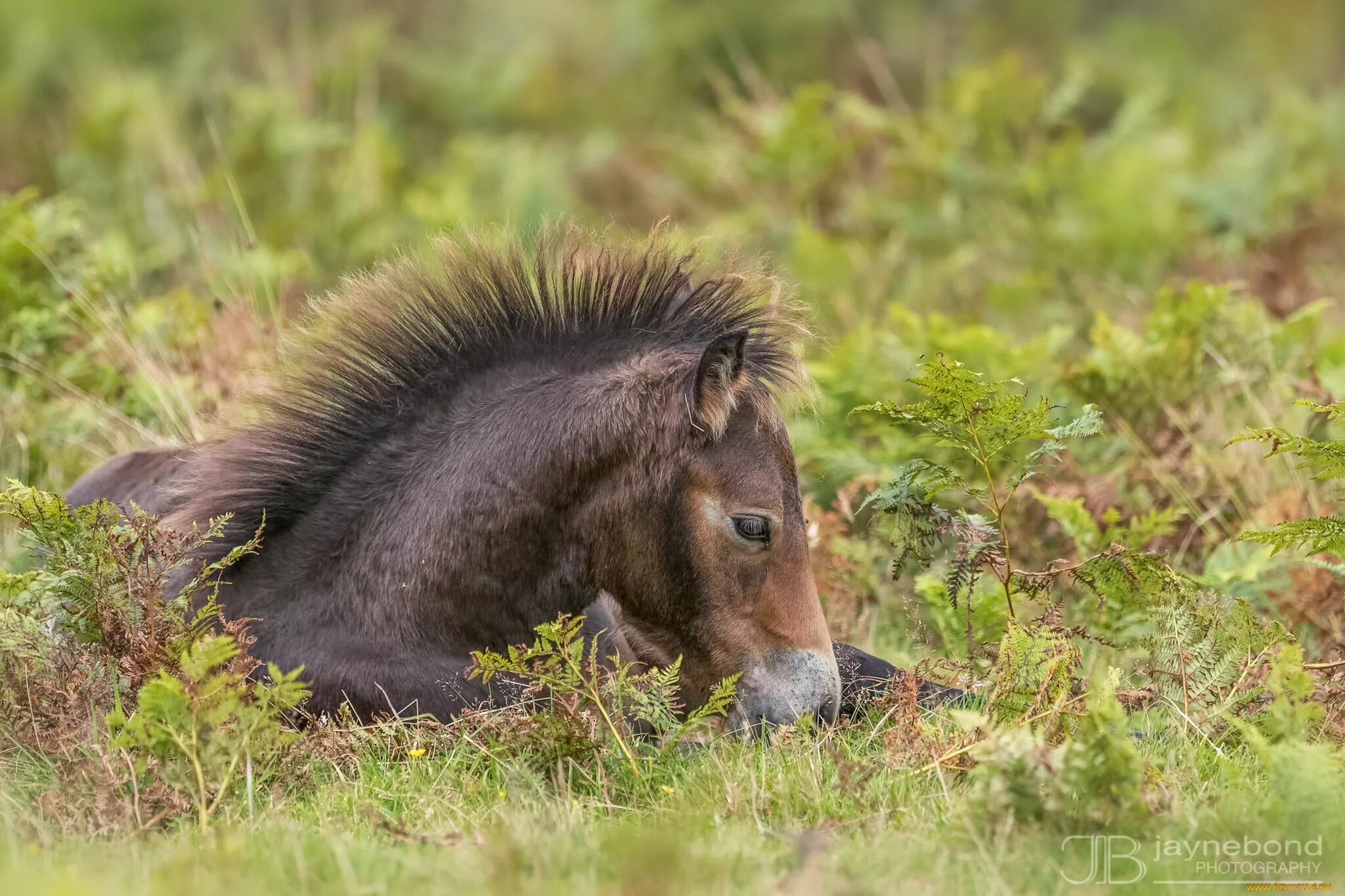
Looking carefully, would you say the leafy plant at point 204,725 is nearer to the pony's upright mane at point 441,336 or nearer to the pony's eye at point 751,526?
the pony's upright mane at point 441,336

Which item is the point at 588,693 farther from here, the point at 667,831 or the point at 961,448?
the point at 961,448

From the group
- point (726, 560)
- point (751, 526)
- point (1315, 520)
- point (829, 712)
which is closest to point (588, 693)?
point (726, 560)

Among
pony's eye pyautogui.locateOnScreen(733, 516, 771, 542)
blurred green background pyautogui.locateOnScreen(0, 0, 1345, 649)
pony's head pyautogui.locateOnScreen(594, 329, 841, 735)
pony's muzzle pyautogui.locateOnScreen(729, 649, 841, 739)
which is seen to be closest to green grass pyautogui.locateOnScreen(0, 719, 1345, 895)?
pony's muzzle pyautogui.locateOnScreen(729, 649, 841, 739)

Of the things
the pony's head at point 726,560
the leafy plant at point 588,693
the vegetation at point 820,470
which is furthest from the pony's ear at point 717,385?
the leafy plant at point 588,693

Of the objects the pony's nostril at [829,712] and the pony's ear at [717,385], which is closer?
the pony's ear at [717,385]

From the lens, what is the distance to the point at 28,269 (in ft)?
24.3

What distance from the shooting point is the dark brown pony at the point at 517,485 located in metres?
4.70

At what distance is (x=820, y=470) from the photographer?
682 cm

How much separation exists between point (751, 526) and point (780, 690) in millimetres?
574

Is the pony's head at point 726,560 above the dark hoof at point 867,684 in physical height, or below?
above

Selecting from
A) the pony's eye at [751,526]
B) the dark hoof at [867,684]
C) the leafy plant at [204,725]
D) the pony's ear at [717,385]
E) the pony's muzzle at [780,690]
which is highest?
the pony's ear at [717,385]

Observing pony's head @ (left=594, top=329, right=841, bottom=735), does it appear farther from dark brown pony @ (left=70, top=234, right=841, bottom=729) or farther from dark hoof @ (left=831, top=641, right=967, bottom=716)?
dark hoof @ (left=831, top=641, right=967, bottom=716)

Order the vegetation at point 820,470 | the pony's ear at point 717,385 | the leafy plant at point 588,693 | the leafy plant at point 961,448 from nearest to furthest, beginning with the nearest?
1. the vegetation at point 820,470
2. the leafy plant at point 588,693
3. the pony's ear at point 717,385
4. the leafy plant at point 961,448

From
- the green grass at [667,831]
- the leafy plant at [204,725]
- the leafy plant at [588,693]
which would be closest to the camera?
the green grass at [667,831]
